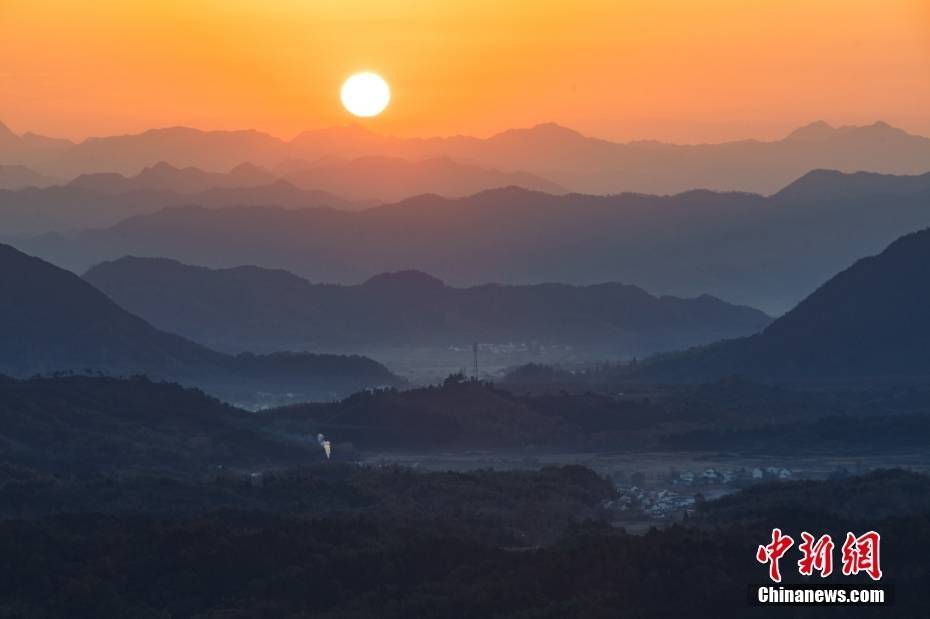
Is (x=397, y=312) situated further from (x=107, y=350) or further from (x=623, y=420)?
(x=623, y=420)

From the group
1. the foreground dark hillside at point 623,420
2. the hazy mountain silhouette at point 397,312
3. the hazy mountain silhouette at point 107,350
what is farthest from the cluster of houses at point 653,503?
the hazy mountain silhouette at point 397,312

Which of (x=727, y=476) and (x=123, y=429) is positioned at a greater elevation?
(x=123, y=429)

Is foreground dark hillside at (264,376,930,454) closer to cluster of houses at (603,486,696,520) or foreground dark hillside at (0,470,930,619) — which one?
cluster of houses at (603,486,696,520)

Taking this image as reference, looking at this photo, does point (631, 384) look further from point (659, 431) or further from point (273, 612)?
point (273, 612)
